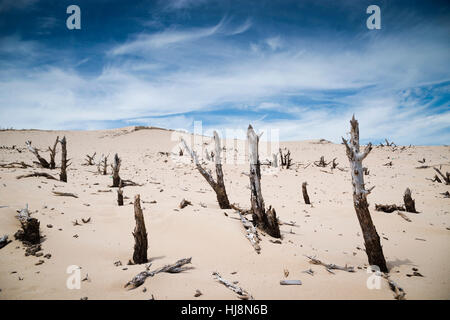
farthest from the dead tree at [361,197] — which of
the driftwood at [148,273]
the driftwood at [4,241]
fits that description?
the driftwood at [4,241]

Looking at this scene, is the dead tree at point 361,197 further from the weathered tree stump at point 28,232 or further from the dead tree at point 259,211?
the weathered tree stump at point 28,232

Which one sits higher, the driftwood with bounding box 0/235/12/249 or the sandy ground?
the driftwood with bounding box 0/235/12/249

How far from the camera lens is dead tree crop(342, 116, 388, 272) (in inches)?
167

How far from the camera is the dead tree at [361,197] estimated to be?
4.24m

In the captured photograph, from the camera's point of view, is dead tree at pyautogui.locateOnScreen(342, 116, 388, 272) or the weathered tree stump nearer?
dead tree at pyautogui.locateOnScreen(342, 116, 388, 272)

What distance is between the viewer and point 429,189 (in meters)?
13.5

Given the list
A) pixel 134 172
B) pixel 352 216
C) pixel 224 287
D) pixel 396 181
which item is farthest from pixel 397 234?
pixel 134 172

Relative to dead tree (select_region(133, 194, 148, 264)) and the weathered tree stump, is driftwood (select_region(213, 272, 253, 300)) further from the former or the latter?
the weathered tree stump

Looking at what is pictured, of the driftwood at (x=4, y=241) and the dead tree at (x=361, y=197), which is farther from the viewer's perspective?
the driftwood at (x=4, y=241)

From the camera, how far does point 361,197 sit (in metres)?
4.37

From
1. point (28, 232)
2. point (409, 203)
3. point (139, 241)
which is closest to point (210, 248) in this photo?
point (139, 241)

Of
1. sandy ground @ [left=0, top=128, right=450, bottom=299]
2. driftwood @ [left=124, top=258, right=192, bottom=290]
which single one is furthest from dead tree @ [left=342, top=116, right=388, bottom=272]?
driftwood @ [left=124, top=258, right=192, bottom=290]
